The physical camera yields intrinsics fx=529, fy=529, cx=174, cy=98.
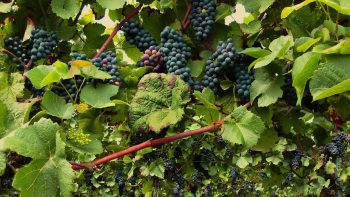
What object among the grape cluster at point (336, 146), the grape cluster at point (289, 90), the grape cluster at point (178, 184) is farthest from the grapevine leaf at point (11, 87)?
the grape cluster at point (336, 146)

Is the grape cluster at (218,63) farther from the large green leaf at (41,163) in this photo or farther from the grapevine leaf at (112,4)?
the large green leaf at (41,163)

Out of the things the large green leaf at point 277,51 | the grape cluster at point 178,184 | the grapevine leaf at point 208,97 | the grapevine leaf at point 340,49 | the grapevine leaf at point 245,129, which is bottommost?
the grape cluster at point 178,184

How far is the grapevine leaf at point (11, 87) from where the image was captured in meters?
1.75

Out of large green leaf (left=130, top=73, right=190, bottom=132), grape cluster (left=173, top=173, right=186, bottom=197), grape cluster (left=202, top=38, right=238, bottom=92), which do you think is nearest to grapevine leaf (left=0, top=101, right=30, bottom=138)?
large green leaf (left=130, top=73, right=190, bottom=132)

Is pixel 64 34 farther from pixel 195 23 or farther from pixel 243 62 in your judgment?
pixel 243 62

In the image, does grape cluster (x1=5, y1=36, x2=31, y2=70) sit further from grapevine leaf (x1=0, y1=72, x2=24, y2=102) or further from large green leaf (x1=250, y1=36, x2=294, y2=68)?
large green leaf (x1=250, y1=36, x2=294, y2=68)

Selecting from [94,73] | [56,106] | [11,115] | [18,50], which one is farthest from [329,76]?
[18,50]

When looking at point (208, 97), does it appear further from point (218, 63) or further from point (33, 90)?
point (33, 90)

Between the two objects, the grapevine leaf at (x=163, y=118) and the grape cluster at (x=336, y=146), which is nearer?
the grapevine leaf at (x=163, y=118)

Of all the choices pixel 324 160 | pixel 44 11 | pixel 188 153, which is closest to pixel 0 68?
pixel 44 11

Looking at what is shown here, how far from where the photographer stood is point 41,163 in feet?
4.85

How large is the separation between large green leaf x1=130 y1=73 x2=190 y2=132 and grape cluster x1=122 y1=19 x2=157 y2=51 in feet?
0.89

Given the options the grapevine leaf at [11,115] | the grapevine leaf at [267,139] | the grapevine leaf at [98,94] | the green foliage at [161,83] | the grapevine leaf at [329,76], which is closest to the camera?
the grapevine leaf at [329,76]

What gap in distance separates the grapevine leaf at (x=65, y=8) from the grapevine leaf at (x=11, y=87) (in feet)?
0.89
